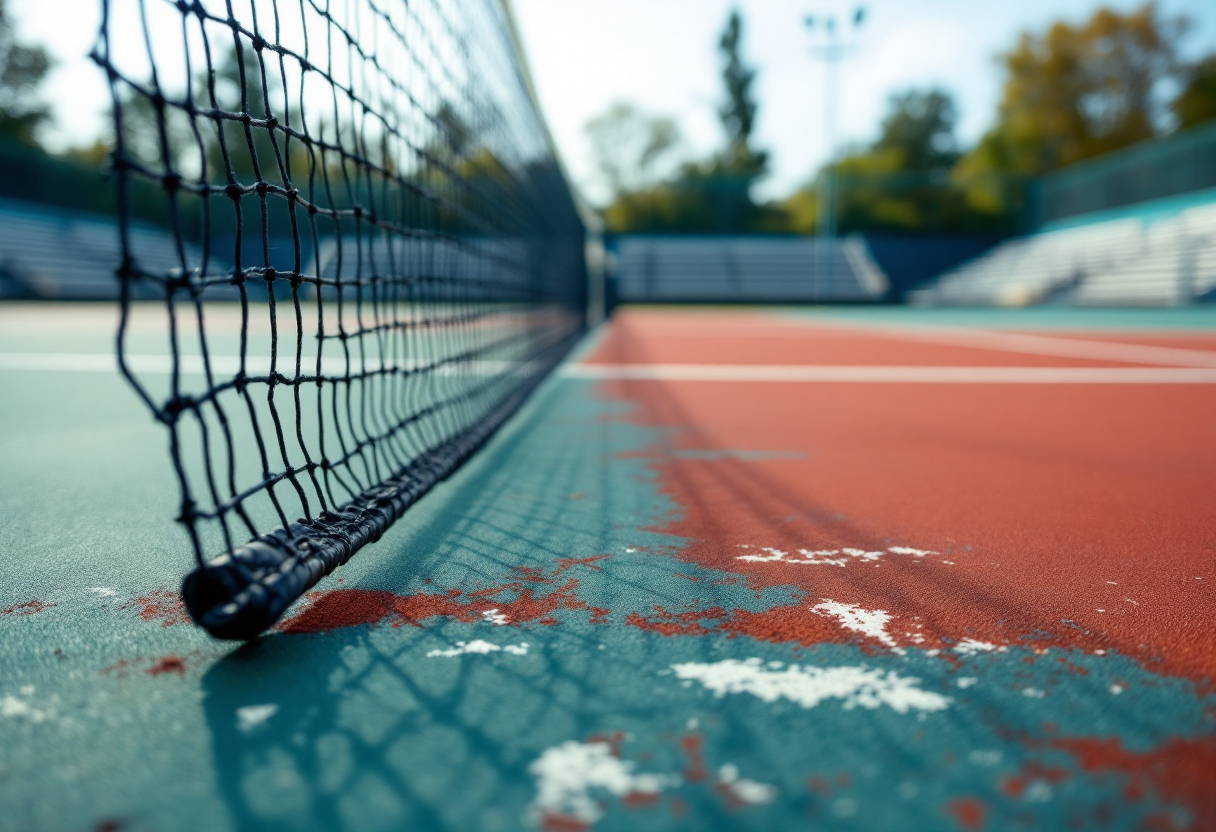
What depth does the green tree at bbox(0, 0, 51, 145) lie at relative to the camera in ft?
84.3

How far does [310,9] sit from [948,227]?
875 inches

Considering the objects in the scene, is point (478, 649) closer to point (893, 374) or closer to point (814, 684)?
point (814, 684)

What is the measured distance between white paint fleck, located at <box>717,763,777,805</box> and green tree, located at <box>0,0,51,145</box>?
102 feet

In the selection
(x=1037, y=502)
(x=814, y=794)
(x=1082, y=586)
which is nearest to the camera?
(x=814, y=794)

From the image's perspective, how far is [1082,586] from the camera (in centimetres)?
112

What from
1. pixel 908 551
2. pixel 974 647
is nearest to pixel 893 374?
pixel 908 551

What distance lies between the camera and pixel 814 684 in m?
0.82

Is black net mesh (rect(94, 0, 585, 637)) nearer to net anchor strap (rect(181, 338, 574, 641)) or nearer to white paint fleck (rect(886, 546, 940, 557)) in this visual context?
net anchor strap (rect(181, 338, 574, 641))

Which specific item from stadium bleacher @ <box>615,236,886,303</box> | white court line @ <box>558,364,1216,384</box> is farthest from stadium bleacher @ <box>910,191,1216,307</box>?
white court line @ <box>558,364,1216,384</box>

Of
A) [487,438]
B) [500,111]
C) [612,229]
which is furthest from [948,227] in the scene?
[487,438]

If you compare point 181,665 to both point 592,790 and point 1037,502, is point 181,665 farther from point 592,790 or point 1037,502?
point 1037,502

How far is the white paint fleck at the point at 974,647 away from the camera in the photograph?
2.95 feet

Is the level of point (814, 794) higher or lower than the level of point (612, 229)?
lower

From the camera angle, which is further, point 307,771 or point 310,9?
point 310,9
